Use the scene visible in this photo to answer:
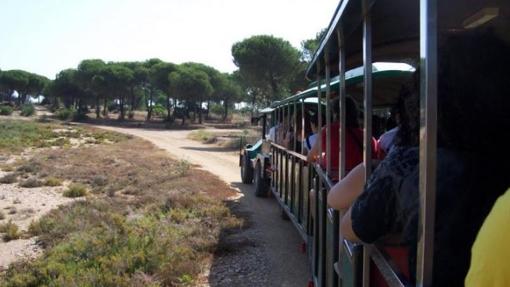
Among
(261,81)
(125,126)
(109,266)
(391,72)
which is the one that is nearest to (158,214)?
(109,266)

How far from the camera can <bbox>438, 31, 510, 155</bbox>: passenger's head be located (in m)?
1.52

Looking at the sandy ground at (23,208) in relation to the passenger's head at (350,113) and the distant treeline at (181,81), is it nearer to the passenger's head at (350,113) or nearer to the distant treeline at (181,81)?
the passenger's head at (350,113)

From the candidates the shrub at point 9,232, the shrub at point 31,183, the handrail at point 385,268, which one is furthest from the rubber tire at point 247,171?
the handrail at point 385,268

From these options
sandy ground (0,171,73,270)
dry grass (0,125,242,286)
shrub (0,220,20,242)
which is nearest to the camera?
dry grass (0,125,242,286)

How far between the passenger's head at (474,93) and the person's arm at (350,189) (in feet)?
2.73

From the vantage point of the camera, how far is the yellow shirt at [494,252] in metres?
1.00

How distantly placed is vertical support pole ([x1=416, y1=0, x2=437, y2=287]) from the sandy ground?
910 cm

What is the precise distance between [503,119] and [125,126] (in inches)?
2393

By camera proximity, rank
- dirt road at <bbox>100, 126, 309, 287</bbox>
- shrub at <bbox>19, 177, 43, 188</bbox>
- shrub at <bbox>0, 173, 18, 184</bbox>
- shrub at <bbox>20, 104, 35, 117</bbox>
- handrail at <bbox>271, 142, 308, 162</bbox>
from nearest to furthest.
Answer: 1. handrail at <bbox>271, 142, 308, 162</bbox>
2. dirt road at <bbox>100, 126, 309, 287</bbox>
3. shrub at <bbox>19, 177, 43, 188</bbox>
4. shrub at <bbox>0, 173, 18, 184</bbox>
5. shrub at <bbox>20, 104, 35, 117</bbox>

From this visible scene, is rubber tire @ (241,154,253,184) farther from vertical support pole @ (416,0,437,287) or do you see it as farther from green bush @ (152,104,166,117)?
green bush @ (152,104,166,117)

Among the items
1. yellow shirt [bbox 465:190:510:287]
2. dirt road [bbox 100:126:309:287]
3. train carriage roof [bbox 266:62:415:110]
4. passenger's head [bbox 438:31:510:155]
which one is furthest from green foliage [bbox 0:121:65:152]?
yellow shirt [bbox 465:190:510:287]

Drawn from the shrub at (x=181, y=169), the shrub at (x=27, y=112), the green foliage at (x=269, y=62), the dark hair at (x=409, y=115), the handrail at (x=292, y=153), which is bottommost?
the shrub at (x=181, y=169)

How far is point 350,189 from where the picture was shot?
96.5 inches

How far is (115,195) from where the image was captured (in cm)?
1589
